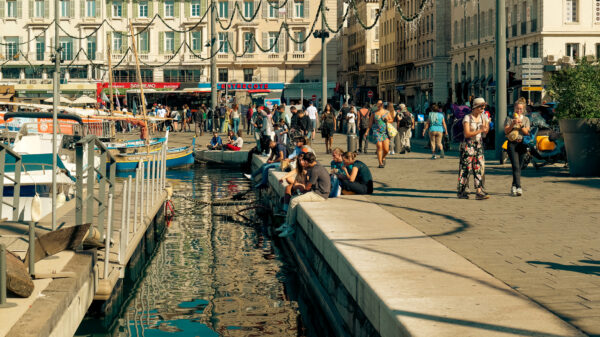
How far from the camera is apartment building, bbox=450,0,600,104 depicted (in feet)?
185

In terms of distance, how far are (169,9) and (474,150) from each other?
72.7 metres

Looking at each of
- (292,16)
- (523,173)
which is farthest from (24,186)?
(292,16)

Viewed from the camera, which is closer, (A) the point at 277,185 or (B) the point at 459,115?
(A) the point at 277,185

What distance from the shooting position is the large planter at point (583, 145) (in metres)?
17.7

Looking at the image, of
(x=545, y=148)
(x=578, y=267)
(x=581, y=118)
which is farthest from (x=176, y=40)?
(x=578, y=267)

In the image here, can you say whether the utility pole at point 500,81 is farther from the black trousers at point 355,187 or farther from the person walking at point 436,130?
the black trousers at point 355,187

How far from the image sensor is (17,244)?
35.9 ft

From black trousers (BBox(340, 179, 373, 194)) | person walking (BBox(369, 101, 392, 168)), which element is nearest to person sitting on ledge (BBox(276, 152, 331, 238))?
black trousers (BBox(340, 179, 373, 194))

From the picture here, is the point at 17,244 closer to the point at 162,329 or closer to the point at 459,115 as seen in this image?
the point at 162,329

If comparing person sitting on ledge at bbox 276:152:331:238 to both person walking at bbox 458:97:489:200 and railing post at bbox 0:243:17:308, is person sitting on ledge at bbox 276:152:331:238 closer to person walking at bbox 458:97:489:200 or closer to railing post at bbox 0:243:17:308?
person walking at bbox 458:97:489:200

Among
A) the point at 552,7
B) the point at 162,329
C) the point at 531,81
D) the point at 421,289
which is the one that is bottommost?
the point at 162,329

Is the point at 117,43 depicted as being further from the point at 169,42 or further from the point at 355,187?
the point at 355,187

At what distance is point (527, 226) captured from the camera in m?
11.5

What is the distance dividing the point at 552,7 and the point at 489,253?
4968cm
